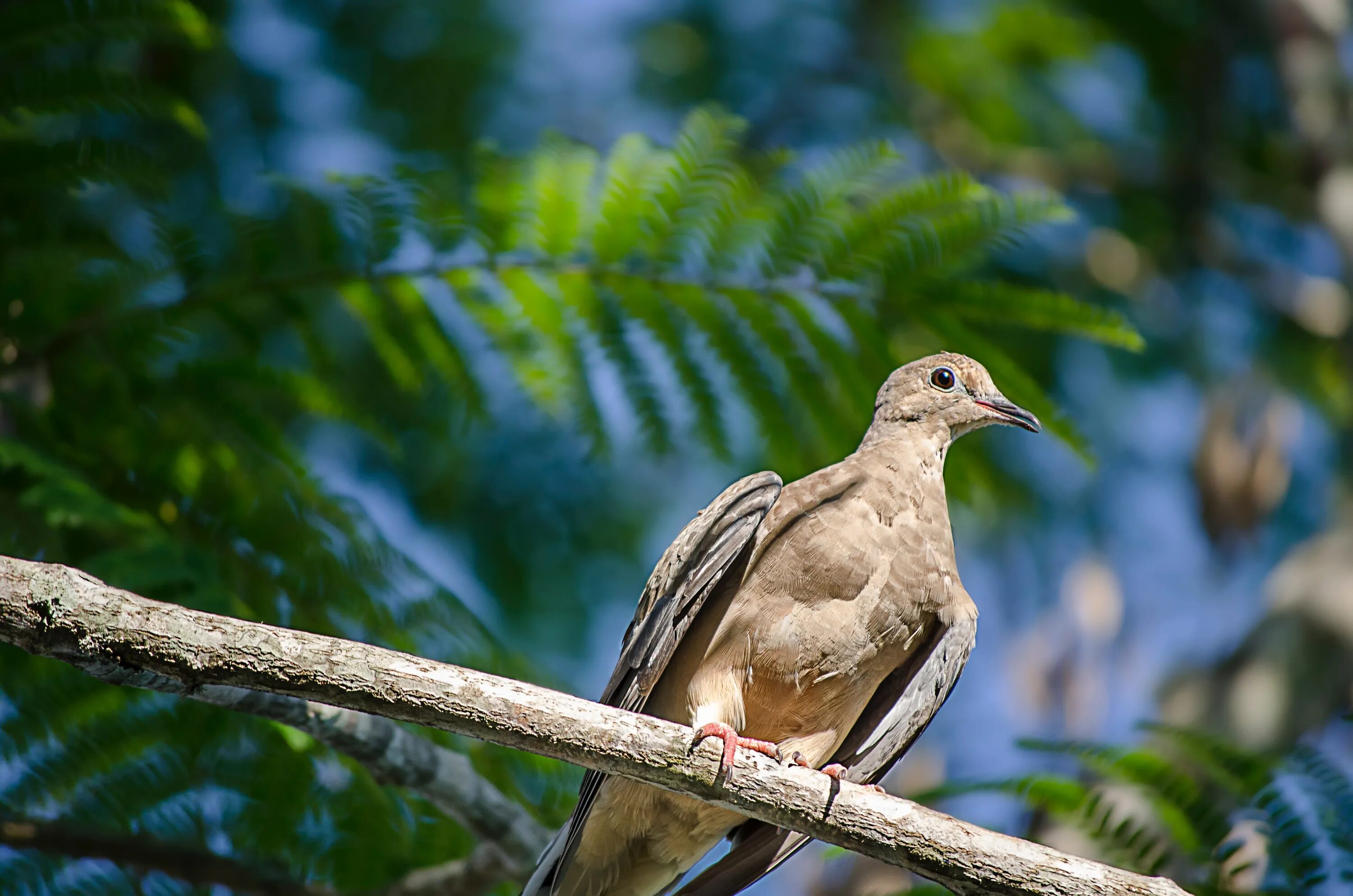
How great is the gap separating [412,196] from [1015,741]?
2.77 meters

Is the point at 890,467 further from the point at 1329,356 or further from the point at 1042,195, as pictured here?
the point at 1329,356

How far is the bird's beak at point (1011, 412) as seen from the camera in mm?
4094

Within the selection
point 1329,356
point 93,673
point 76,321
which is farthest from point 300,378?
point 1329,356

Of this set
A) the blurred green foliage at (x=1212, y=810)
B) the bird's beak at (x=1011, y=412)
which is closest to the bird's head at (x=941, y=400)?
the bird's beak at (x=1011, y=412)

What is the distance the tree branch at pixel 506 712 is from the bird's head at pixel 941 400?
63.6 inches

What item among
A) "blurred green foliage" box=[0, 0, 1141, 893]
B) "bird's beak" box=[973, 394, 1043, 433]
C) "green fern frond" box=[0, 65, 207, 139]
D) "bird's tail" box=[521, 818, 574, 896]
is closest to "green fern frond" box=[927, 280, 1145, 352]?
"blurred green foliage" box=[0, 0, 1141, 893]

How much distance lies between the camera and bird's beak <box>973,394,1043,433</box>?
4094 mm

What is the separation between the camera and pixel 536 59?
23.2 feet

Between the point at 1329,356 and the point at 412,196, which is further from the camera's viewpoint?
the point at 1329,356

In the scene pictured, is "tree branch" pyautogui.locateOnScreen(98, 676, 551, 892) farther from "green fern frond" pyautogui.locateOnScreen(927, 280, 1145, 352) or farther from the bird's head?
"green fern frond" pyautogui.locateOnScreen(927, 280, 1145, 352)

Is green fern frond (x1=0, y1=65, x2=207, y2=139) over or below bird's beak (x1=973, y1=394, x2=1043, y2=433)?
over

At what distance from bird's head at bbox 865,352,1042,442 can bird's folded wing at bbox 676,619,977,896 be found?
786 millimetres

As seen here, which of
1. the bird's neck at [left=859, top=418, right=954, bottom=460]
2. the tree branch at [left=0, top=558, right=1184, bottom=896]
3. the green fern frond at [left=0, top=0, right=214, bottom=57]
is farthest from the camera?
the bird's neck at [left=859, top=418, right=954, bottom=460]

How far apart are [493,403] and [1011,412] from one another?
8.17 ft
